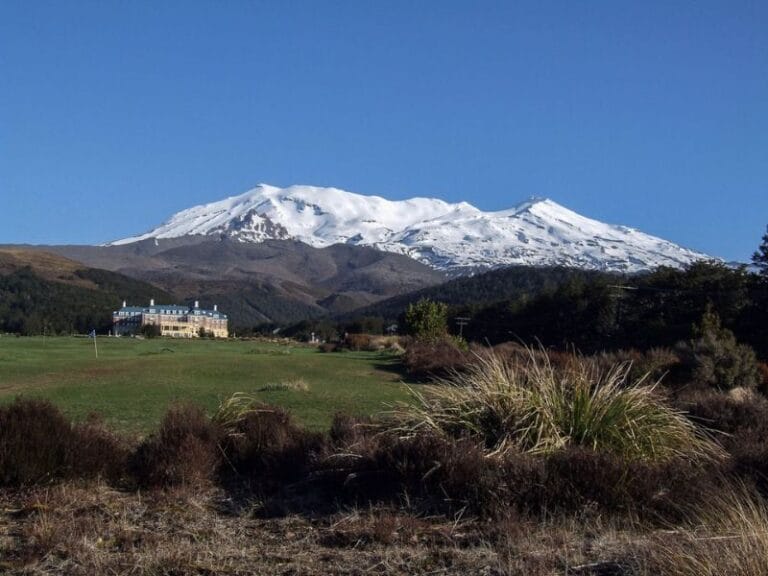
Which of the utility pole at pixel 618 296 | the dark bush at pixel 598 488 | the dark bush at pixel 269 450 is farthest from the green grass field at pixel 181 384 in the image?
the utility pole at pixel 618 296

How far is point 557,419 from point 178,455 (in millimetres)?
3286

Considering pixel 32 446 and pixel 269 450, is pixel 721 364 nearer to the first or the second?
pixel 269 450

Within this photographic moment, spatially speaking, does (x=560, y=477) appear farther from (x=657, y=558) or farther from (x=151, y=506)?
(x=151, y=506)

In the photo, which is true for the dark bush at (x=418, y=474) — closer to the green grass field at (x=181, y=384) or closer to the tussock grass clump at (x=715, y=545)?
the tussock grass clump at (x=715, y=545)

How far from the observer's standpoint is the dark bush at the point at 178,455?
8117mm

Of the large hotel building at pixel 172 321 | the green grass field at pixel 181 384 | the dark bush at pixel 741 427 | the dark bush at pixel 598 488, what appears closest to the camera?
the dark bush at pixel 598 488

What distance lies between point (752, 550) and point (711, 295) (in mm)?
44234

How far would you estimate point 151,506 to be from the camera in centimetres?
745

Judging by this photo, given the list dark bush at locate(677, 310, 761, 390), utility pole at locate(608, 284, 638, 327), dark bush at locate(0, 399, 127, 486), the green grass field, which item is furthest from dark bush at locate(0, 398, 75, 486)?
utility pole at locate(608, 284, 638, 327)

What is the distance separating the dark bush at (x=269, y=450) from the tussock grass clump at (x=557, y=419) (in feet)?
3.00

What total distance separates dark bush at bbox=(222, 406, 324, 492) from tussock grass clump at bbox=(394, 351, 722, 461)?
91 centimetres

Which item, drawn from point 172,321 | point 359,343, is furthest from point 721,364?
point 172,321

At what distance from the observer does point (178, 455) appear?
8.22 meters

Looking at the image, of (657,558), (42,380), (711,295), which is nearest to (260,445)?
(657,558)
